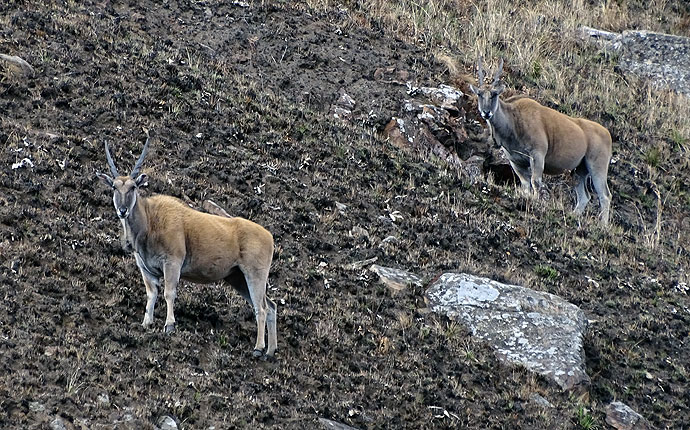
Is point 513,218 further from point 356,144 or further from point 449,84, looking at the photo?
point 449,84

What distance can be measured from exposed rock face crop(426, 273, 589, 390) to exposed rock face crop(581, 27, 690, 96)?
45.1 feet

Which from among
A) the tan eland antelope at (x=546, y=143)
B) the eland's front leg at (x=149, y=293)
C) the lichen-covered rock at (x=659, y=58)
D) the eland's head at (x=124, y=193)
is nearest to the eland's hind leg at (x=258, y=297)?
the eland's front leg at (x=149, y=293)

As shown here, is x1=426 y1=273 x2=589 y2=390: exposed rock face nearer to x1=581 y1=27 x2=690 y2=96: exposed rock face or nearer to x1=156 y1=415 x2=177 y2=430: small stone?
x1=156 y1=415 x2=177 y2=430: small stone

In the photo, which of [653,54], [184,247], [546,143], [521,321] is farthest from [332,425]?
[653,54]

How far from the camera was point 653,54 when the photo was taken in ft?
88.8

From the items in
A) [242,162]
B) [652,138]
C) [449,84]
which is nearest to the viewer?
[242,162]

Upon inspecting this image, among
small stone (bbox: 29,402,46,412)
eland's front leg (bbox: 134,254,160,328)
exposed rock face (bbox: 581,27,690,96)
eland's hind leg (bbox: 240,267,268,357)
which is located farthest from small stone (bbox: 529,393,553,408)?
exposed rock face (bbox: 581,27,690,96)

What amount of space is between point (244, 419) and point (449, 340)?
3889 mm

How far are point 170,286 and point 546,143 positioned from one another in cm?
1071

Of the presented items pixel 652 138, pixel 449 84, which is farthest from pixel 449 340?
pixel 652 138

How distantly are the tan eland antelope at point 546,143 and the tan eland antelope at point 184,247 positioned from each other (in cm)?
872

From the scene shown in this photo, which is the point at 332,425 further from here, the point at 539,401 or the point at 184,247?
the point at 539,401

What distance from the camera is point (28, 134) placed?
15578 millimetres

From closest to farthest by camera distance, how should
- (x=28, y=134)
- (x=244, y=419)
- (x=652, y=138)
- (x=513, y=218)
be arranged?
(x=244, y=419), (x=28, y=134), (x=513, y=218), (x=652, y=138)
